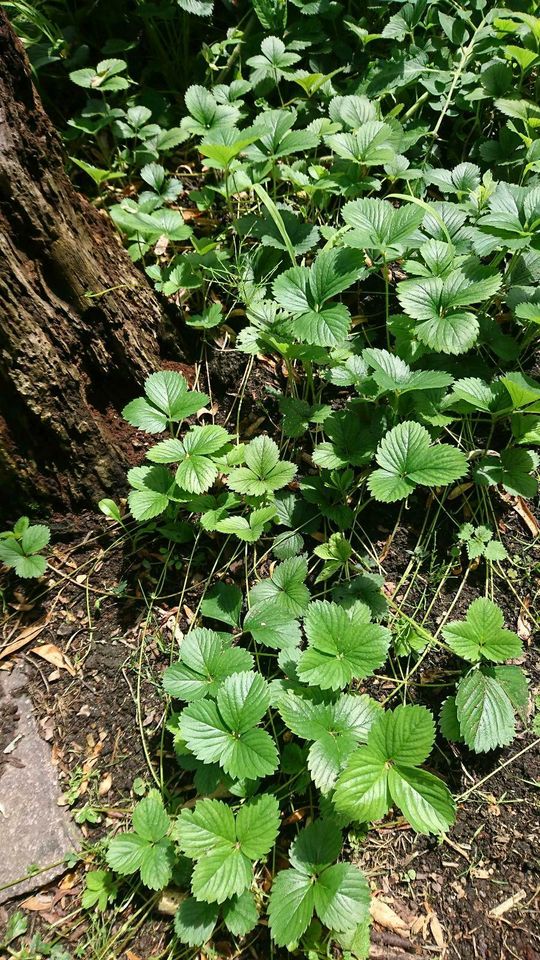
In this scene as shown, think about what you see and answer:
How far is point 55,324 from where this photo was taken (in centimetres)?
157

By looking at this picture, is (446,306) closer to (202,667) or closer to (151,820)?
(202,667)

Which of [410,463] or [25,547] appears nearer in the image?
[410,463]

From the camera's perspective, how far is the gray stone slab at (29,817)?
4.65ft

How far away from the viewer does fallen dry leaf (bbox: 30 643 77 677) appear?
64.5 inches

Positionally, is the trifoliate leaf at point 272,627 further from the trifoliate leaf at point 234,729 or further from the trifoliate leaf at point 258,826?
the trifoliate leaf at point 258,826

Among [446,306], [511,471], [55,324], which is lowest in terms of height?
[511,471]

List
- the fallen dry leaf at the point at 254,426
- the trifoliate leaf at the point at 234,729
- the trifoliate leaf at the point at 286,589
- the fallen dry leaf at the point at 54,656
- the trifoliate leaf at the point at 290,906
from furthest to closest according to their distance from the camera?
the fallen dry leaf at the point at 254,426
the fallen dry leaf at the point at 54,656
the trifoliate leaf at the point at 286,589
the trifoliate leaf at the point at 234,729
the trifoliate leaf at the point at 290,906

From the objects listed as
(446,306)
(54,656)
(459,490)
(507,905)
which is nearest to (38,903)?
(54,656)

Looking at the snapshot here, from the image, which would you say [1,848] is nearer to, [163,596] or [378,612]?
[163,596]

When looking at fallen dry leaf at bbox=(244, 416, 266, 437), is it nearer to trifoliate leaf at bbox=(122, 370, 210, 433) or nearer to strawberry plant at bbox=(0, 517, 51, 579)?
trifoliate leaf at bbox=(122, 370, 210, 433)

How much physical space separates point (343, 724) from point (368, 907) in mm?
325

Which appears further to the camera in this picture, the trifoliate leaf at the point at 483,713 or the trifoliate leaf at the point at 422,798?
the trifoliate leaf at the point at 483,713

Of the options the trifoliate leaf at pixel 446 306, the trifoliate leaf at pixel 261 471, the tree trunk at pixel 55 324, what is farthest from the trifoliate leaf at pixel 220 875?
the trifoliate leaf at pixel 446 306

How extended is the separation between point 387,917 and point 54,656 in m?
0.96
